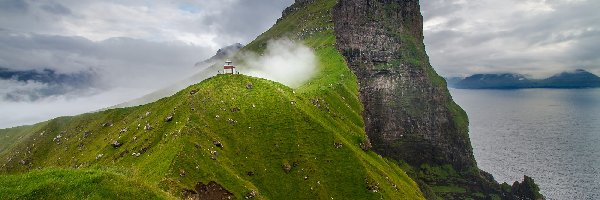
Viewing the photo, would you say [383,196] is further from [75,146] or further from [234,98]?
[75,146]

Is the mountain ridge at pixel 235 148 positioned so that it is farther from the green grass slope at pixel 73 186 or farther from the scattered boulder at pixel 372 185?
the green grass slope at pixel 73 186

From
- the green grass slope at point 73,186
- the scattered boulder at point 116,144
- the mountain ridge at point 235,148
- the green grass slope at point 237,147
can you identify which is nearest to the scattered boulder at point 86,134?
the mountain ridge at point 235,148

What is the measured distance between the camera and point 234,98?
115 meters

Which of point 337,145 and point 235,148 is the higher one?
point 235,148

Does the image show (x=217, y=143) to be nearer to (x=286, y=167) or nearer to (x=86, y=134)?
(x=286, y=167)

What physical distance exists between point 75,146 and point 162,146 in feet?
179

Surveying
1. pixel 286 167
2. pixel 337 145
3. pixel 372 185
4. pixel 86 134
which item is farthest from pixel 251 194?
pixel 86 134

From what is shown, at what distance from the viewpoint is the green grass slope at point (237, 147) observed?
86.5 metres

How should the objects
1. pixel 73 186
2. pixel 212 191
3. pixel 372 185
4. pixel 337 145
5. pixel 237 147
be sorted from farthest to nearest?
pixel 337 145 < pixel 372 185 < pixel 237 147 < pixel 212 191 < pixel 73 186

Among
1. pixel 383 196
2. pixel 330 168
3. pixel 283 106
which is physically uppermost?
pixel 283 106

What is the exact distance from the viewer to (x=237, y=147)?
3969 inches

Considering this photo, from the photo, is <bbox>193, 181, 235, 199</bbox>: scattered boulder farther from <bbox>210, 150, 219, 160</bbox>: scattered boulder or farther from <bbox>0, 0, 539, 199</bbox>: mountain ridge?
Result: <bbox>210, 150, 219, 160</bbox>: scattered boulder

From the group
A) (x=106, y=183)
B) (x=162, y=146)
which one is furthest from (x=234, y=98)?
(x=106, y=183)

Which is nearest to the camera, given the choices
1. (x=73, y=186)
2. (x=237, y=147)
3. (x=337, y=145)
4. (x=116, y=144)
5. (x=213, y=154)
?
(x=73, y=186)
